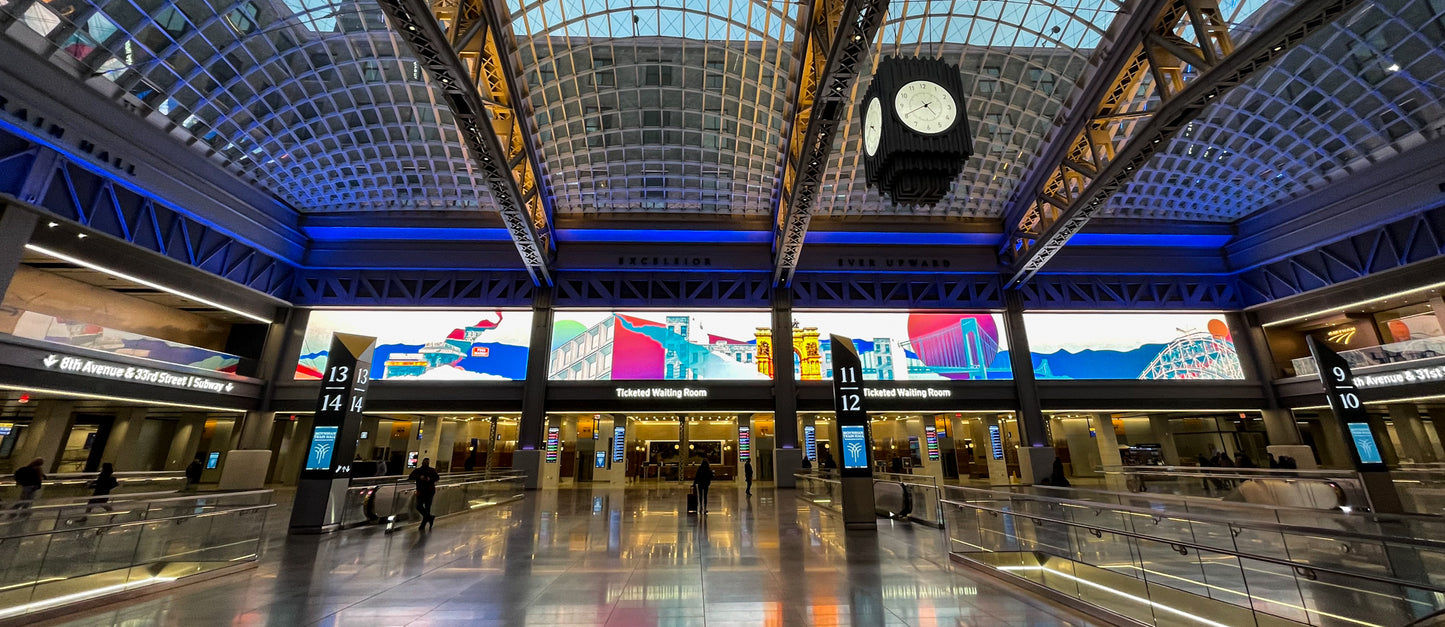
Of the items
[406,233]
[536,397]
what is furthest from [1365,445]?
[406,233]

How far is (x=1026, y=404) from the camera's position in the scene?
27.0m

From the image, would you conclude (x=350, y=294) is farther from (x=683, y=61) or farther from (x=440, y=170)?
(x=683, y=61)

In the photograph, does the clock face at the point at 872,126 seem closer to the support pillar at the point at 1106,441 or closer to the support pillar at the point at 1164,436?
the support pillar at the point at 1106,441

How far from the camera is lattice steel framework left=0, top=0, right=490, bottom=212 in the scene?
1524cm

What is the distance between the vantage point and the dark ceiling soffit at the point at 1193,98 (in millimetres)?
12367

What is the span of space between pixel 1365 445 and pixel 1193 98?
33.5 feet

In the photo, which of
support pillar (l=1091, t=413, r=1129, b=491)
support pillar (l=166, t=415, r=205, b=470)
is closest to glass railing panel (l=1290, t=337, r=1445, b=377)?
support pillar (l=1091, t=413, r=1129, b=491)

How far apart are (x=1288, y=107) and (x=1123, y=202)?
7292mm

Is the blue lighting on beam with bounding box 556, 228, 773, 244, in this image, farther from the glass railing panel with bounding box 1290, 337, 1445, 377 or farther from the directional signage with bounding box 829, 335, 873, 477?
the glass railing panel with bounding box 1290, 337, 1445, 377

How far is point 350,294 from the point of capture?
27.4m

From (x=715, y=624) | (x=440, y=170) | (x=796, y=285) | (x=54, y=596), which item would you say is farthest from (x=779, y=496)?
(x=440, y=170)

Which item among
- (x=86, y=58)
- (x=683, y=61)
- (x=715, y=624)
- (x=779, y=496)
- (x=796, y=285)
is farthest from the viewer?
(x=796, y=285)

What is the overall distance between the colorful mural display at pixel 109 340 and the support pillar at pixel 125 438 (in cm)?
523

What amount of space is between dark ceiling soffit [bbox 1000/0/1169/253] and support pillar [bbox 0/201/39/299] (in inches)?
1420
